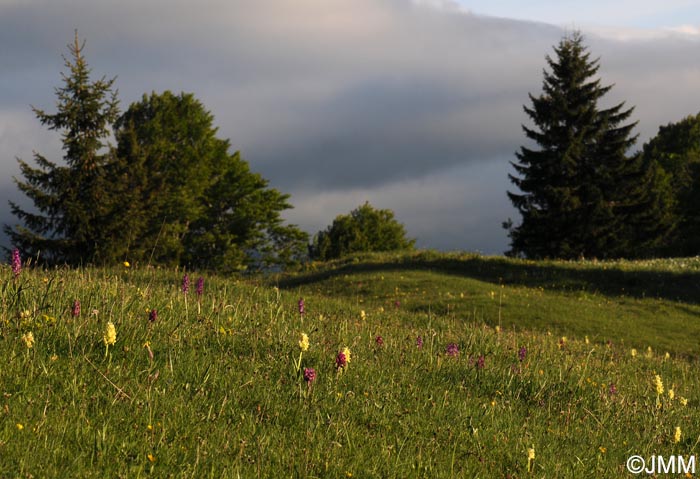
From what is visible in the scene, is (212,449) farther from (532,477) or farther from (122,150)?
(122,150)

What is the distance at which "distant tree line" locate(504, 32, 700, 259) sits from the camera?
155 ft

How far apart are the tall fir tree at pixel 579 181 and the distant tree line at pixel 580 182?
69 mm

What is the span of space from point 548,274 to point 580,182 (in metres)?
23.0

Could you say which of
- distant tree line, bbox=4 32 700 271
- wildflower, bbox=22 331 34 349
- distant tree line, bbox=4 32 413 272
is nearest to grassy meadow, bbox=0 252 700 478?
wildflower, bbox=22 331 34 349

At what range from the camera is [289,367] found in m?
6.18

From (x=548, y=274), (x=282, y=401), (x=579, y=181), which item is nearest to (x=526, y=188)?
(x=579, y=181)

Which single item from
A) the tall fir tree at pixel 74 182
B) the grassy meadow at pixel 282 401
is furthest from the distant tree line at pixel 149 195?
the grassy meadow at pixel 282 401

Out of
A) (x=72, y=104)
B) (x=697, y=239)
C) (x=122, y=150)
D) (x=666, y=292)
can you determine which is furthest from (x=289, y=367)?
(x=697, y=239)

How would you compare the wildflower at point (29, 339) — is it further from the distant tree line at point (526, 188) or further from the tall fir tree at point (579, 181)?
the tall fir tree at point (579, 181)

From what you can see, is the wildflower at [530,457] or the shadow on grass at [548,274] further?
the shadow on grass at [548,274]

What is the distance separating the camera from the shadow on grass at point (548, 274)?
26.3m

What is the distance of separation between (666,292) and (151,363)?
25.4m

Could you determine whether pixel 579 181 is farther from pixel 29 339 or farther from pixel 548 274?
pixel 29 339

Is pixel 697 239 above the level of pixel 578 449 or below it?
above
